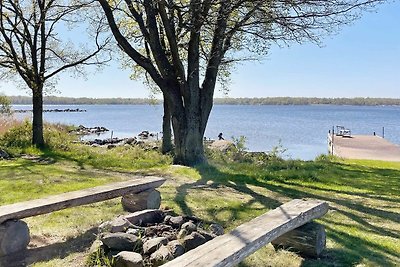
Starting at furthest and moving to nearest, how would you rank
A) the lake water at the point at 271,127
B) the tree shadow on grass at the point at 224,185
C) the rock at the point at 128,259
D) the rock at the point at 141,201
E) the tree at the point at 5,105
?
the lake water at the point at 271,127 → the tree at the point at 5,105 → the tree shadow on grass at the point at 224,185 → the rock at the point at 141,201 → the rock at the point at 128,259

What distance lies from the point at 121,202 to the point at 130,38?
24.7 ft

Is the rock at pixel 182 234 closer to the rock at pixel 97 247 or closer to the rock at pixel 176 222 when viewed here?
the rock at pixel 176 222

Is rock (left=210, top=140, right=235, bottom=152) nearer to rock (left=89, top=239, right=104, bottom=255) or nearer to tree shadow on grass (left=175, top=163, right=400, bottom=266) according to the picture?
tree shadow on grass (left=175, top=163, right=400, bottom=266)

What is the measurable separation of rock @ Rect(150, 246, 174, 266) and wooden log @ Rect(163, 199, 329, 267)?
0.47 m

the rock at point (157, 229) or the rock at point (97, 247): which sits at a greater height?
the rock at point (157, 229)

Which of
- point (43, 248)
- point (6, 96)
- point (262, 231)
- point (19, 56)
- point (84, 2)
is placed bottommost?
point (43, 248)

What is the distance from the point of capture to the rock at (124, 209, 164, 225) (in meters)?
3.84

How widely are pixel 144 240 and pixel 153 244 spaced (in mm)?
187

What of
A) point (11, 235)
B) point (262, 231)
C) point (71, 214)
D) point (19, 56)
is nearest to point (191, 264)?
point (262, 231)

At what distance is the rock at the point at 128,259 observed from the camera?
9.85 feet

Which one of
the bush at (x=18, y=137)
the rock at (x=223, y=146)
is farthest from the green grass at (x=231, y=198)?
the rock at (x=223, y=146)

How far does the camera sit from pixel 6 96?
16.7 m

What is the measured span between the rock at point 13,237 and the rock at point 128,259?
107 centimetres

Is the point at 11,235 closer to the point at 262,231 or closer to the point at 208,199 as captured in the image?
the point at 262,231
